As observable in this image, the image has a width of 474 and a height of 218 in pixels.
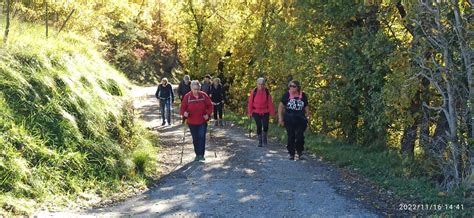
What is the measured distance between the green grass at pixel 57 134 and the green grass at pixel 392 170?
4.36 metres

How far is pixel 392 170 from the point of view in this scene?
363 inches

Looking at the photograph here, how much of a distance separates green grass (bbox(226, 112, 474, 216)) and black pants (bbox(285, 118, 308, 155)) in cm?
92

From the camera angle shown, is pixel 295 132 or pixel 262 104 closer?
pixel 295 132

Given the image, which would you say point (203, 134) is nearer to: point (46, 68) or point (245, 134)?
point (46, 68)

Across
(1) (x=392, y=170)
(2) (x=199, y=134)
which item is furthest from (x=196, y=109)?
(1) (x=392, y=170)

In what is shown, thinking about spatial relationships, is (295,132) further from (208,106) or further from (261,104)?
(208,106)

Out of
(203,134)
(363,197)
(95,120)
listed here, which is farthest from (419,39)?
(95,120)

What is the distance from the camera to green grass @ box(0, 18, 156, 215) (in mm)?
6883

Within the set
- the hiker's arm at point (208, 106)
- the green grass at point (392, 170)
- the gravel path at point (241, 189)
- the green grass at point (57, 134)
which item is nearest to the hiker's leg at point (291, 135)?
the gravel path at point (241, 189)

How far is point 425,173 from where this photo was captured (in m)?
8.98

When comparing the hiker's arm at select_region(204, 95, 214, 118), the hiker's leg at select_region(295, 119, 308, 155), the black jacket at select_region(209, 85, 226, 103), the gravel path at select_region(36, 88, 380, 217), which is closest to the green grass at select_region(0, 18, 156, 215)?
the gravel path at select_region(36, 88, 380, 217)

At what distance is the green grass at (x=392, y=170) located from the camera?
7.15 meters

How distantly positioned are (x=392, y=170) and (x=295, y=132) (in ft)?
8.22

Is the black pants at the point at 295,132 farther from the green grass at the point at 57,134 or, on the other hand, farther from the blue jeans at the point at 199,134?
the green grass at the point at 57,134
